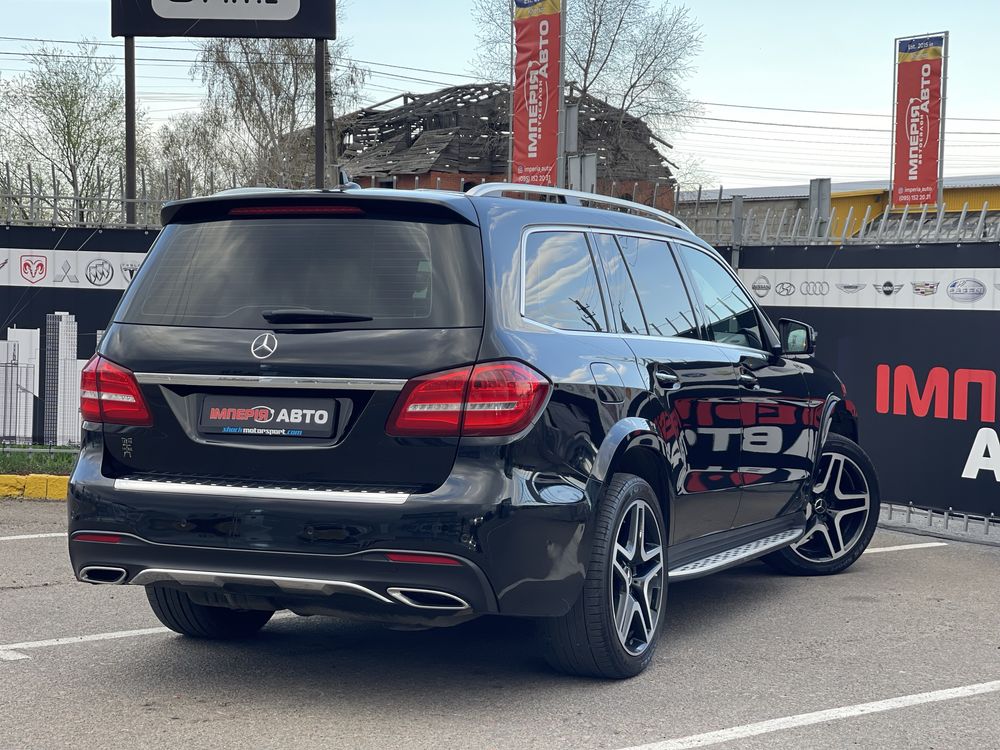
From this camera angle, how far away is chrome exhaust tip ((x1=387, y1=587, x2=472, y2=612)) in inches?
177

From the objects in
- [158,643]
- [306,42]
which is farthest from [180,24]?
[306,42]

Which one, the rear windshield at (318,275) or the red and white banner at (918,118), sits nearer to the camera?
the rear windshield at (318,275)

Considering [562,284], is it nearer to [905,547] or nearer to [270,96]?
[905,547]

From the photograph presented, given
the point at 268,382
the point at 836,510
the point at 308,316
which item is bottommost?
the point at 836,510

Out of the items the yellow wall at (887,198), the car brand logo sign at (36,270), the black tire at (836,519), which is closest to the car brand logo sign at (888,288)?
the black tire at (836,519)

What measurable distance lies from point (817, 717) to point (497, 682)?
3.95 ft

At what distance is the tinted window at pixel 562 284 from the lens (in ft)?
16.4


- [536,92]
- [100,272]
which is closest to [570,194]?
[100,272]

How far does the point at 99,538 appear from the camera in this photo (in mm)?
4785

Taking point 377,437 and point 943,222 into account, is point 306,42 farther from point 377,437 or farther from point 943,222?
point 377,437

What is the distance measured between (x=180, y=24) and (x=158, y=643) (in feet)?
27.3

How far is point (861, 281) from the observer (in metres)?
9.70

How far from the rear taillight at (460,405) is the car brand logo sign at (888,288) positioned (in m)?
5.62

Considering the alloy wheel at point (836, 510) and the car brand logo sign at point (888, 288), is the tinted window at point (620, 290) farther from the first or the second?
the car brand logo sign at point (888, 288)
